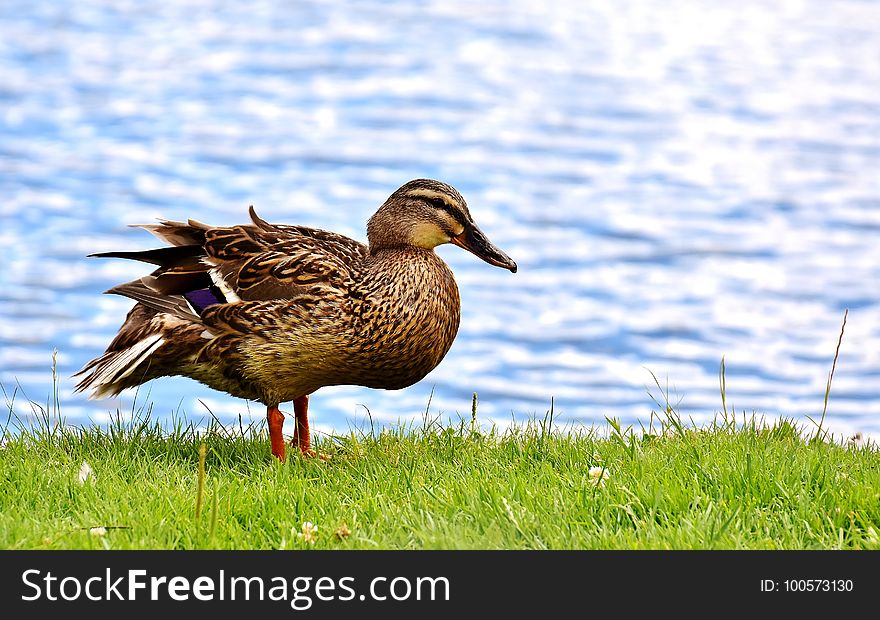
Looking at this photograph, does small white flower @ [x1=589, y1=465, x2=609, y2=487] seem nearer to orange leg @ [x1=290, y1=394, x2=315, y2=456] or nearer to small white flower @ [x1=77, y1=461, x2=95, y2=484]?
orange leg @ [x1=290, y1=394, x2=315, y2=456]

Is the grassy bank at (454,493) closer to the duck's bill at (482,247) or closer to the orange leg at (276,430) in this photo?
the orange leg at (276,430)

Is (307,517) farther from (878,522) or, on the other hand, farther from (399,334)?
(878,522)

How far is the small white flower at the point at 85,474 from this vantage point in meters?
4.88

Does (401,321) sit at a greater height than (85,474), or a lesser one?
greater

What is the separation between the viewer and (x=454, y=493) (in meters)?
4.56

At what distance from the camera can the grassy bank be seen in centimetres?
415

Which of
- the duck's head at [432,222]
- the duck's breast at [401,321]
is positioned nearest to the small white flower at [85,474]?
the duck's breast at [401,321]

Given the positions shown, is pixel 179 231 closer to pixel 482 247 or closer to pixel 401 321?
pixel 401 321

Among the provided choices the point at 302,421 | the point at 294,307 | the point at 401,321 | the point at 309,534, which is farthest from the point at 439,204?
the point at 309,534

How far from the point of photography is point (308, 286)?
5691 millimetres

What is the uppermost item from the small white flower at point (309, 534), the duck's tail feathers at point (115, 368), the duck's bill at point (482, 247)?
the duck's bill at point (482, 247)

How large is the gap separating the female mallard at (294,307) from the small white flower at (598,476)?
1.36 m

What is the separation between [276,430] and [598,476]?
1747 mm

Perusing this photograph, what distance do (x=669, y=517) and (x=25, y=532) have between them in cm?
232
